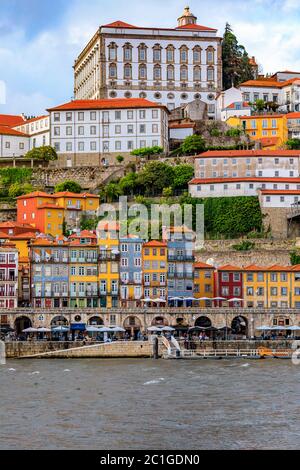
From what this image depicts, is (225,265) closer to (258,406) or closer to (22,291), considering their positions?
(22,291)

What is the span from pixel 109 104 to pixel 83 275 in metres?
28.9

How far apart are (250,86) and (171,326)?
4564cm

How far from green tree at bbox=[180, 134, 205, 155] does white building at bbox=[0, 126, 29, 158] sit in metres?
14.9

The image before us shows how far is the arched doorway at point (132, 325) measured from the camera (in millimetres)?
81562

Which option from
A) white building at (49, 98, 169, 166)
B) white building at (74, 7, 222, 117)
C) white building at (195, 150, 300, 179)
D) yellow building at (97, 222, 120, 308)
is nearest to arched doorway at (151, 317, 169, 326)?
yellow building at (97, 222, 120, 308)

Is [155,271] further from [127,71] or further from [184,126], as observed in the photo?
[127,71]

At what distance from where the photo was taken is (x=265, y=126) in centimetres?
11350

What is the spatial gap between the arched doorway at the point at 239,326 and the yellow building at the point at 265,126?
31.3 meters

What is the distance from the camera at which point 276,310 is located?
82375 millimetres

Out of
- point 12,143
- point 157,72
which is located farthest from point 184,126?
point 12,143

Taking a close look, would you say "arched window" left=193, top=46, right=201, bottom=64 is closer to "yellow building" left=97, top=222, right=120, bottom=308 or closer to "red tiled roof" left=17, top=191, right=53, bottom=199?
"red tiled roof" left=17, top=191, right=53, bottom=199

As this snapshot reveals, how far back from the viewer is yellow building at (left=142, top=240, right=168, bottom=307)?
85.8 metres

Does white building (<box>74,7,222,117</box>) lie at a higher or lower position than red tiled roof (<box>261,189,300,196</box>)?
higher
